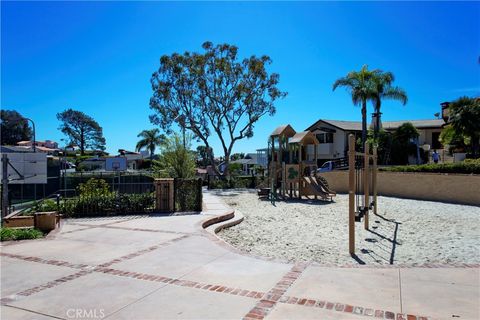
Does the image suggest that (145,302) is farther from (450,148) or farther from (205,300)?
(450,148)

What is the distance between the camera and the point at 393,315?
4027 millimetres

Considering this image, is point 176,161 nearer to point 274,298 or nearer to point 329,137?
point 274,298

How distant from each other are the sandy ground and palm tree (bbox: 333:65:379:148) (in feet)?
56.8

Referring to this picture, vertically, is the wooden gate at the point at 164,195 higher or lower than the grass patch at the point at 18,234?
higher

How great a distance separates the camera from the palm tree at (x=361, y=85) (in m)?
31.3

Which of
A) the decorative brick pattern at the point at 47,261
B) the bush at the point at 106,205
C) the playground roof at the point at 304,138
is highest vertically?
the playground roof at the point at 304,138

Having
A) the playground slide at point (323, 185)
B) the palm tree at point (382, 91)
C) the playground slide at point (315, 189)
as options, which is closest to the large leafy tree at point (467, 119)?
→ the palm tree at point (382, 91)

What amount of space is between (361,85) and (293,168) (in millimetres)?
15670

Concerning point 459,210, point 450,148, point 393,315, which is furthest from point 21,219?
point 450,148

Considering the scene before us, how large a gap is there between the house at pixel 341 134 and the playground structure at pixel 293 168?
19296 mm

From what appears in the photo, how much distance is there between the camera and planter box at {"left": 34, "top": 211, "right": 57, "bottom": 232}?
941cm

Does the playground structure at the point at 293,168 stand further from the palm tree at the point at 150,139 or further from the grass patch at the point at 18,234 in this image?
the palm tree at the point at 150,139

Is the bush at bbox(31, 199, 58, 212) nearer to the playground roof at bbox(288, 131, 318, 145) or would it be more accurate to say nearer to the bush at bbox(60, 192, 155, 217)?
the bush at bbox(60, 192, 155, 217)

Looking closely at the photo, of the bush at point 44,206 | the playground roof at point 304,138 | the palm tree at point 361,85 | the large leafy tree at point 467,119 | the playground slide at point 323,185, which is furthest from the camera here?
the palm tree at point 361,85
